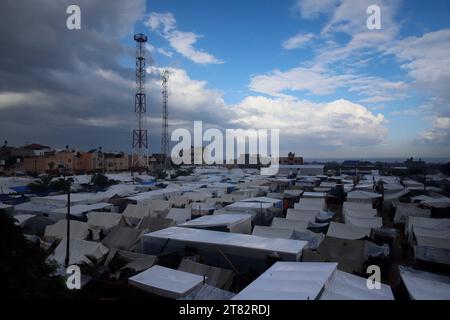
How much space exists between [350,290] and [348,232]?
18.2 ft

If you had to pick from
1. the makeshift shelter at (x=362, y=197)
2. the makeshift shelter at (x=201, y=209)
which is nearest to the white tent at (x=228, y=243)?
the makeshift shelter at (x=201, y=209)

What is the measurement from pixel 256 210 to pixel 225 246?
6453 mm

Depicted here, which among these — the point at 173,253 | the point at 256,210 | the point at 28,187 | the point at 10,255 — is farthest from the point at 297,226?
the point at 28,187

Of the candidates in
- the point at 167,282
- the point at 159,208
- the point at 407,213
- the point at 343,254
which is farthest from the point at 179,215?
the point at 407,213

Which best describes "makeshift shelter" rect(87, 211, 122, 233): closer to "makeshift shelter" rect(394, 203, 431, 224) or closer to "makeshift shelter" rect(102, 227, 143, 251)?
"makeshift shelter" rect(102, 227, 143, 251)

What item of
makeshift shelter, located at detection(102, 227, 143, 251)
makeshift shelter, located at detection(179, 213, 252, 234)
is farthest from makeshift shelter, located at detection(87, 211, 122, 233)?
makeshift shelter, located at detection(179, 213, 252, 234)

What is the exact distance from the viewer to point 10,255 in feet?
13.1

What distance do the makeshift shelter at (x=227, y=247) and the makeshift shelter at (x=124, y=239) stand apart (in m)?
0.63

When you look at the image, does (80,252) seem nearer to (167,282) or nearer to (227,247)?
(167,282)

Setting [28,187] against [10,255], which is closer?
[10,255]

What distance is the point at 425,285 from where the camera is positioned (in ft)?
18.1

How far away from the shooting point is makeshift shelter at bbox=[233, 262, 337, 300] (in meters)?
4.09

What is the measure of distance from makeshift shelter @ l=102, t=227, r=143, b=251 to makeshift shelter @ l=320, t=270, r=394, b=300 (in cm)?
604
